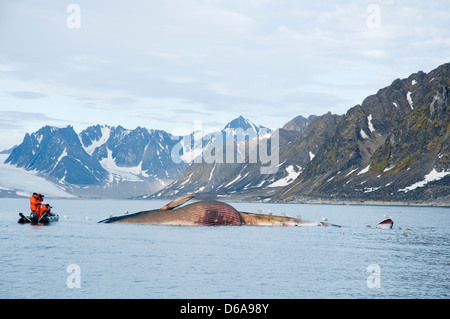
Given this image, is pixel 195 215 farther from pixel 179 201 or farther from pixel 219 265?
pixel 219 265

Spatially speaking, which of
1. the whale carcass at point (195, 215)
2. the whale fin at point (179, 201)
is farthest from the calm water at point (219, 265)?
the whale fin at point (179, 201)

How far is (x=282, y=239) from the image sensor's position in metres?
57.6

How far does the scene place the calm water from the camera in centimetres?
2959

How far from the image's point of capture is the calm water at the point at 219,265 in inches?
1165

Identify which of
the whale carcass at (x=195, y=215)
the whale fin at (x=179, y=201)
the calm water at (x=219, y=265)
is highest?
the whale fin at (x=179, y=201)

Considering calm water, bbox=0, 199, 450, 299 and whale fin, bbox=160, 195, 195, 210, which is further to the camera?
whale fin, bbox=160, 195, 195, 210

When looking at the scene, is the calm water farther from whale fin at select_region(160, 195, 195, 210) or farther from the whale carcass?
whale fin at select_region(160, 195, 195, 210)

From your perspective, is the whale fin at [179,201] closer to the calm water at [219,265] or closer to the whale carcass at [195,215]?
the whale carcass at [195,215]

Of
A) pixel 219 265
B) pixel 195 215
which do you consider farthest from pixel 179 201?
pixel 219 265

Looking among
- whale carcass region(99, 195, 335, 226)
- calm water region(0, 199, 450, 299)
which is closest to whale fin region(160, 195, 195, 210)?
whale carcass region(99, 195, 335, 226)

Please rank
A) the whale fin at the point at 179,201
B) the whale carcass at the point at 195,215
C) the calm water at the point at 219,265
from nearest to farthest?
the calm water at the point at 219,265 → the whale fin at the point at 179,201 → the whale carcass at the point at 195,215
